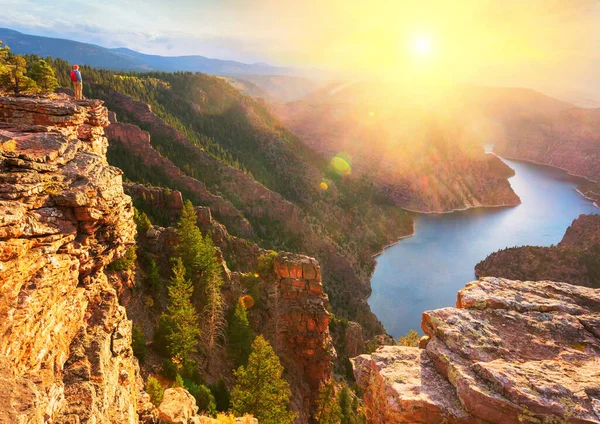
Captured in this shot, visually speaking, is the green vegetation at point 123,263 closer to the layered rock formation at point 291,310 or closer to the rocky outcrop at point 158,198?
the layered rock formation at point 291,310

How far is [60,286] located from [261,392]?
52.4 feet

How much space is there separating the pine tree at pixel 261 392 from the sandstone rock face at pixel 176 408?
638cm

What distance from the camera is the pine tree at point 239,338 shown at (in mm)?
29188

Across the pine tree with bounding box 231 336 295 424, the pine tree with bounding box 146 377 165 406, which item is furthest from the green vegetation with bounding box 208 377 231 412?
the pine tree with bounding box 146 377 165 406

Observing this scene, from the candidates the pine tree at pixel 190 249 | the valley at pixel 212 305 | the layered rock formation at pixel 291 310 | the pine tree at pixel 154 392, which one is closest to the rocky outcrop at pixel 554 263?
the valley at pixel 212 305

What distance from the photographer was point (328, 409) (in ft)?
94.0

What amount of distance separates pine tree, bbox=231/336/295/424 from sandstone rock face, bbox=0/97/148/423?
9.23 m

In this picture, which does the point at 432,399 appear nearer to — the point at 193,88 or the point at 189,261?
the point at 189,261

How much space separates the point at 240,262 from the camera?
151 ft

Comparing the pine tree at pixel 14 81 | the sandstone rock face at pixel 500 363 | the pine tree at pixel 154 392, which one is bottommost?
the pine tree at pixel 154 392

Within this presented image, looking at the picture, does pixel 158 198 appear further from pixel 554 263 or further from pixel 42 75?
pixel 554 263

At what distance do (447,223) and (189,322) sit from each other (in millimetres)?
129231

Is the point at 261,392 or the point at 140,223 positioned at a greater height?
the point at 140,223

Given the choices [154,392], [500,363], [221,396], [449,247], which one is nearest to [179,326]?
[221,396]
